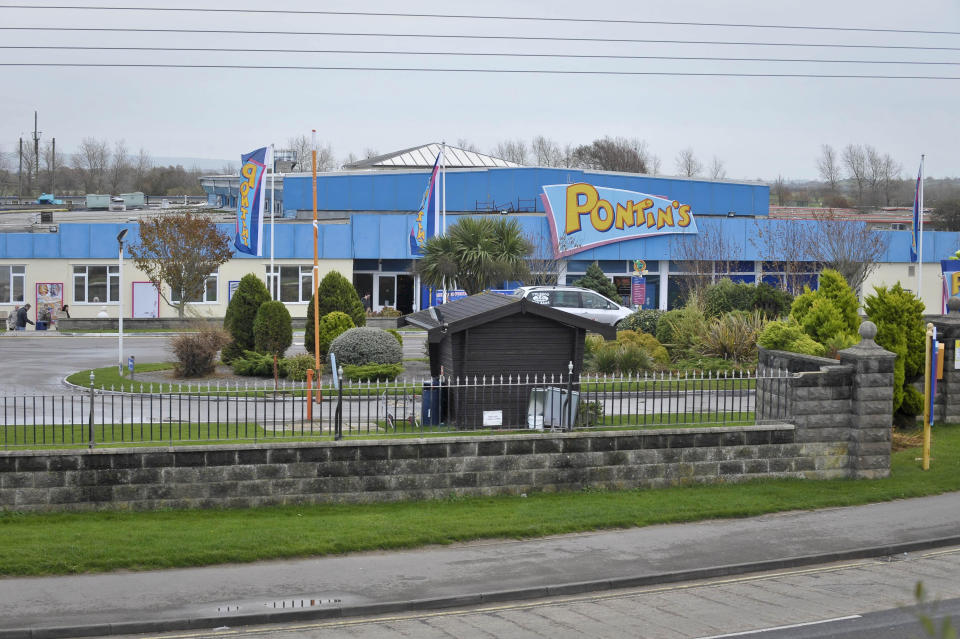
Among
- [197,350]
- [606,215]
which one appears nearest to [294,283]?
[606,215]

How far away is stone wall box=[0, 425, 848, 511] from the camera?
12.1 metres

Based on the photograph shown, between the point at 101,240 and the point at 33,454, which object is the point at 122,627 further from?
the point at 101,240

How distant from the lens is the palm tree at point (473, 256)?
31078mm

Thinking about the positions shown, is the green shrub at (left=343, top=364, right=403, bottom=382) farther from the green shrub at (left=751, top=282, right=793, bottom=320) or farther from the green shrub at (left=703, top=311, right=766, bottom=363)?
the green shrub at (left=751, top=282, right=793, bottom=320)

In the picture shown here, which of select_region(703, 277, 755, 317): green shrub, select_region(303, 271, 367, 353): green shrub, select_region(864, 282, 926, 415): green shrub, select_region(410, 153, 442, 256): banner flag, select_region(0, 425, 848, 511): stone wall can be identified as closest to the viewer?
select_region(0, 425, 848, 511): stone wall

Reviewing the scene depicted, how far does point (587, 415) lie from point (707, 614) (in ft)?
17.3

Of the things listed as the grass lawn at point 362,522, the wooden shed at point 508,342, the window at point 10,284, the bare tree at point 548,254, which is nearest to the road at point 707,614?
the grass lawn at point 362,522

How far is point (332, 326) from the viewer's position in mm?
27703

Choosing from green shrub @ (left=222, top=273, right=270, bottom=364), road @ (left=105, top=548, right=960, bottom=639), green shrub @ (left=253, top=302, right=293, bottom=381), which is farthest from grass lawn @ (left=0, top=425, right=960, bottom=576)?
green shrub @ (left=222, top=273, right=270, bottom=364)

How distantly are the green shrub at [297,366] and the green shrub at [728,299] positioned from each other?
11761mm

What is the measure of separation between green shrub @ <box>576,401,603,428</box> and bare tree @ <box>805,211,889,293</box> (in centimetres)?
3068

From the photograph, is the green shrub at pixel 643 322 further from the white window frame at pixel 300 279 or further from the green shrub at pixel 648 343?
the white window frame at pixel 300 279

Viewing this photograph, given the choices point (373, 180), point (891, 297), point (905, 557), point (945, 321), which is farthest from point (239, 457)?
point (373, 180)

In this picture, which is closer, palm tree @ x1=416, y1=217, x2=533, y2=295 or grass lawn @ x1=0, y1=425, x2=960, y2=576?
grass lawn @ x1=0, y1=425, x2=960, y2=576
